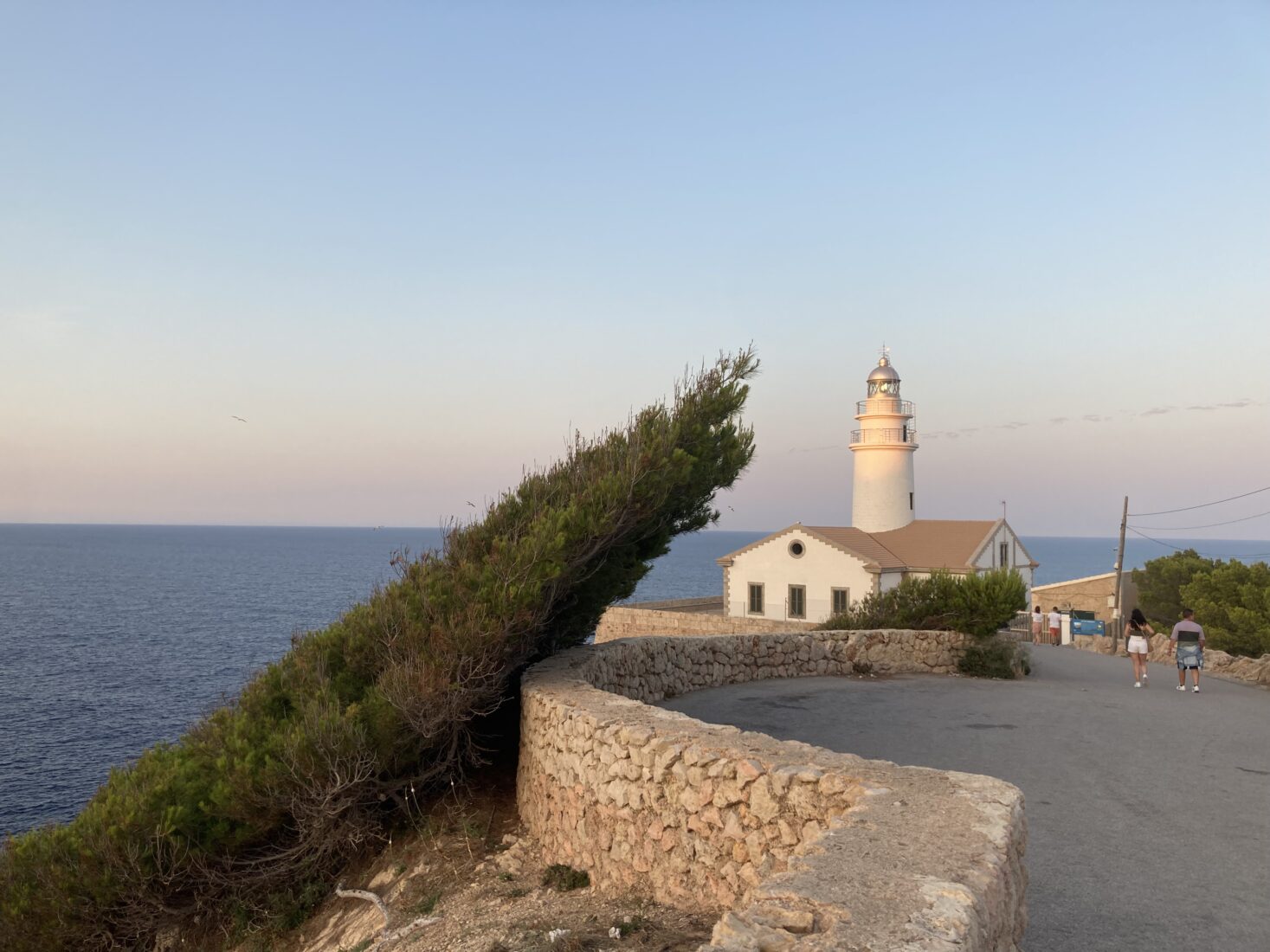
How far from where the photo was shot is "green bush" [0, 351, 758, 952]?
777cm

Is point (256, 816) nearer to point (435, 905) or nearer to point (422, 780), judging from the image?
point (422, 780)

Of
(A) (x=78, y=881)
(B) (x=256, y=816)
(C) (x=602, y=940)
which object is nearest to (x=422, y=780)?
(B) (x=256, y=816)

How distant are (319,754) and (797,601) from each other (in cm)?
2720

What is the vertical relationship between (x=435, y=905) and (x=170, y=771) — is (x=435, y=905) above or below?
below

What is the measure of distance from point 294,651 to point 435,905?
12.8 feet

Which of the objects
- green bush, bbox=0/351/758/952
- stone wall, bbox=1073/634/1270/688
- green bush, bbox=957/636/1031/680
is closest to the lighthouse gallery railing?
stone wall, bbox=1073/634/1270/688

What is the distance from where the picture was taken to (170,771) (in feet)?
27.0

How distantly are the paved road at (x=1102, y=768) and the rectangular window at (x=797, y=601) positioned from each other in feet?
53.3

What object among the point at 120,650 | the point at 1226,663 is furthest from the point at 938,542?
the point at 120,650

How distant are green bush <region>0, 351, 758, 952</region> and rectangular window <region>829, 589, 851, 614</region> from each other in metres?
23.7

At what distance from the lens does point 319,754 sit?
779cm

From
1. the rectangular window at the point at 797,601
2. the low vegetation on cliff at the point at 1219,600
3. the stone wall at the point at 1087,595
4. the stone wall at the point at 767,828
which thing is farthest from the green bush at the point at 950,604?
the stone wall at the point at 1087,595

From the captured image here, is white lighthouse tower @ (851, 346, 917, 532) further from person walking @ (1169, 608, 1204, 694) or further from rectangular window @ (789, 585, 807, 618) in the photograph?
person walking @ (1169, 608, 1204, 694)

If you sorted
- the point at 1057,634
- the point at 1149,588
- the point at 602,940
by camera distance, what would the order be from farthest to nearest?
the point at 1149,588, the point at 1057,634, the point at 602,940
